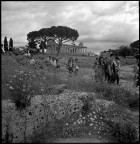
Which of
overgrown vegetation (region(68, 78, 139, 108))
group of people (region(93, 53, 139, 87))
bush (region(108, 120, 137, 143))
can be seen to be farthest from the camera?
group of people (region(93, 53, 139, 87))

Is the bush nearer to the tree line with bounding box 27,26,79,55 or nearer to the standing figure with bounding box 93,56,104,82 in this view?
the standing figure with bounding box 93,56,104,82

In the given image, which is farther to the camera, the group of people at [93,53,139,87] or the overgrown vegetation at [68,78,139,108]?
the group of people at [93,53,139,87]

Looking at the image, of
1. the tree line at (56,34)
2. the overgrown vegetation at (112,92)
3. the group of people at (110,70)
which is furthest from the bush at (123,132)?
the tree line at (56,34)

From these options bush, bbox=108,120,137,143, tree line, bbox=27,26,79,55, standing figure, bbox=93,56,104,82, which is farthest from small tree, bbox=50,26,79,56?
bush, bbox=108,120,137,143

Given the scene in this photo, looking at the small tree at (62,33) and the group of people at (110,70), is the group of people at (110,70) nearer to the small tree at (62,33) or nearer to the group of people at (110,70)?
the group of people at (110,70)

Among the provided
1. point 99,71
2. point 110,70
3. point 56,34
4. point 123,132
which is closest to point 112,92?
point 123,132

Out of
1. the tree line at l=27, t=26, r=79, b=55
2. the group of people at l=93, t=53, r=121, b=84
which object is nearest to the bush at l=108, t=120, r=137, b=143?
the group of people at l=93, t=53, r=121, b=84

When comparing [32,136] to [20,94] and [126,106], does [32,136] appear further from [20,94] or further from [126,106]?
[126,106]

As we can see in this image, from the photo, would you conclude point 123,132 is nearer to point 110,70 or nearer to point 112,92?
point 112,92

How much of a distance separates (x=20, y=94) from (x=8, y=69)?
136 inches

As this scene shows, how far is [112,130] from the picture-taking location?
4535mm

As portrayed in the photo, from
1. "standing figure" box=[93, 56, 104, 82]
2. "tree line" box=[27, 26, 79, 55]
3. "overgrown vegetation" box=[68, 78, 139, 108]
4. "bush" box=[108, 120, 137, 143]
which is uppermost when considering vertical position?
Result: "tree line" box=[27, 26, 79, 55]

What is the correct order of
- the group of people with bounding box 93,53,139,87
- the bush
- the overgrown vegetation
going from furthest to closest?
1. the group of people with bounding box 93,53,139,87
2. the overgrown vegetation
3. the bush

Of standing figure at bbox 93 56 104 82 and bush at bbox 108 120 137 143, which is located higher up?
standing figure at bbox 93 56 104 82
